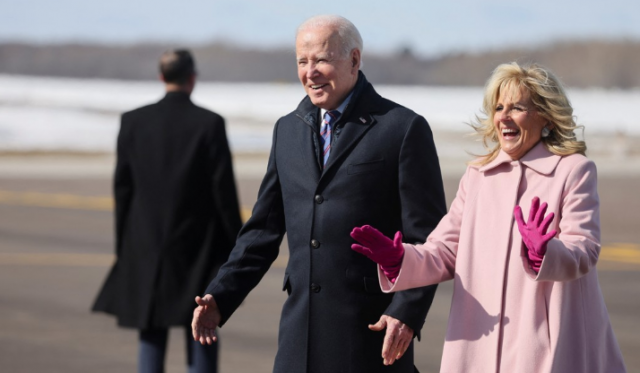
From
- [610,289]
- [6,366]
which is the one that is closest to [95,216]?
[610,289]

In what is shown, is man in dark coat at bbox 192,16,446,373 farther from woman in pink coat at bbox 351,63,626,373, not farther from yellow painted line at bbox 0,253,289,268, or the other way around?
yellow painted line at bbox 0,253,289,268

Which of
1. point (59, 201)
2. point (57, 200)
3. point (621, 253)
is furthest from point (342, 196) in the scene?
point (57, 200)

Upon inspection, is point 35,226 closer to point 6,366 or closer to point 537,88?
point 6,366

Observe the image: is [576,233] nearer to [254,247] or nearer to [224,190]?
[254,247]

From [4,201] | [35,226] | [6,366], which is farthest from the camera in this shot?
[4,201]

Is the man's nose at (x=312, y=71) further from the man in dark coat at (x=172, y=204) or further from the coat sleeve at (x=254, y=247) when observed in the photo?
the man in dark coat at (x=172, y=204)

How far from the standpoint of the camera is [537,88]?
3.84 m

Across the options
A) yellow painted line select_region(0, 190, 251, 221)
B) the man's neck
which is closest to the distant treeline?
yellow painted line select_region(0, 190, 251, 221)

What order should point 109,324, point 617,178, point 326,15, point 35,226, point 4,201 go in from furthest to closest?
point 617,178 < point 4,201 < point 35,226 < point 109,324 < point 326,15

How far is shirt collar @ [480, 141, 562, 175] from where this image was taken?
3791mm

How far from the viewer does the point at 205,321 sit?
447 centimetres

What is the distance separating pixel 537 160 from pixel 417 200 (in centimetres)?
51

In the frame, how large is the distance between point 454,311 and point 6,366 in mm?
4881

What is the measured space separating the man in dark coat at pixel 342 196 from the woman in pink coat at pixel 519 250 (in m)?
0.26
